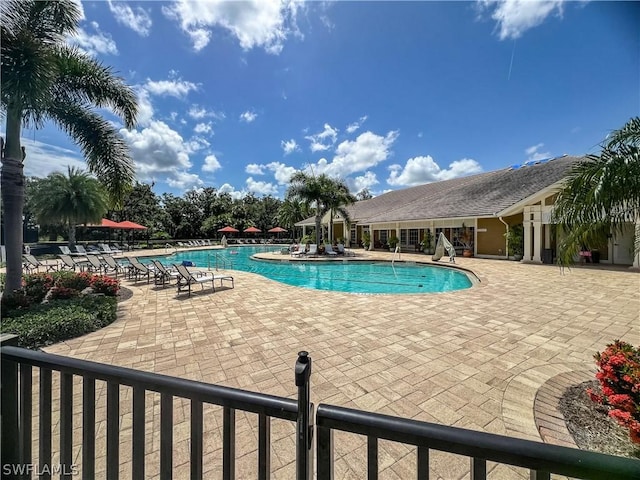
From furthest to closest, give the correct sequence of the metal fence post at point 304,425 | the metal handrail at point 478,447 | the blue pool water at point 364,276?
the blue pool water at point 364,276 < the metal fence post at point 304,425 < the metal handrail at point 478,447

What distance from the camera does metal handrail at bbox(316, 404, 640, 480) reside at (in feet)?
2.91

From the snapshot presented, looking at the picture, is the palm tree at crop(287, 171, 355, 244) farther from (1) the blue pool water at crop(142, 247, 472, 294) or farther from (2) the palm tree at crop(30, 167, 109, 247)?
(2) the palm tree at crop(30, 167, 109, 247)

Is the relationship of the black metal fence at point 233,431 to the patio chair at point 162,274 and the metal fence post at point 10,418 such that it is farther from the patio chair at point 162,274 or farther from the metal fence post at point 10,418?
the patio chair at point 162,274

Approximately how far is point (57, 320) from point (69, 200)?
72.7 feet

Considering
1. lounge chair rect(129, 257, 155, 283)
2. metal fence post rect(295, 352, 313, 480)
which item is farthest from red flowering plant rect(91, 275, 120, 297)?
metal fence post rect(295, 352, 313, 480)

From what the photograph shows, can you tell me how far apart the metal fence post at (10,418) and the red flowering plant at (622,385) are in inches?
179

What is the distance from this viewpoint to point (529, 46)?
9656 mm

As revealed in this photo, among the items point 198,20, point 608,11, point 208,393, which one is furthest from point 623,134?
point 198,20

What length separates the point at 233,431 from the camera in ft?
4.53

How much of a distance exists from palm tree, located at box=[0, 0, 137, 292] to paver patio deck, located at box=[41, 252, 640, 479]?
346 centimetres

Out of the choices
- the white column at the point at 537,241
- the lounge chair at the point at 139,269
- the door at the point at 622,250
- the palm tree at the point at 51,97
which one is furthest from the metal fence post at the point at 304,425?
the door at the point at 622,250

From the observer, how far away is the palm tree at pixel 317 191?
20.5 metres

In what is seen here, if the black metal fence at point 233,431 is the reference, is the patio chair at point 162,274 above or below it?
below

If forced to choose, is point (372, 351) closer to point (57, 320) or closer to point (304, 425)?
point (304, 425)
